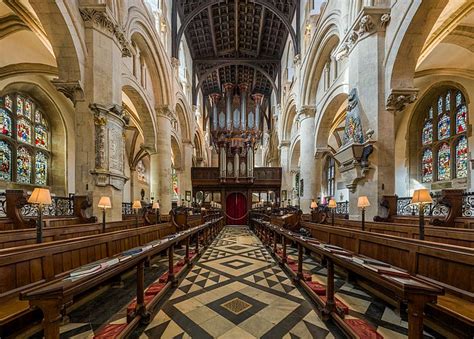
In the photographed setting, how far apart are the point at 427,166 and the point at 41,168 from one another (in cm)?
1970

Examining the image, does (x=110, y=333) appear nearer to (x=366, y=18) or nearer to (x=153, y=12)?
(x=366, y=18)

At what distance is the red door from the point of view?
666 inches

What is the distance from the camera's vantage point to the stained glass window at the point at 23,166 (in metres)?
9.98

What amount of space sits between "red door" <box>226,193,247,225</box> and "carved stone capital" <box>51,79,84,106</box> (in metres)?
12.3

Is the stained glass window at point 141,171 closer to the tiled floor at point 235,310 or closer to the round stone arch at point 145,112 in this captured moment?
the round stone arch at point 145,112

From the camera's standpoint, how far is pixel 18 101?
10.2m

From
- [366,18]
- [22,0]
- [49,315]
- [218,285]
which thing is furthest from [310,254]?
[22,0]

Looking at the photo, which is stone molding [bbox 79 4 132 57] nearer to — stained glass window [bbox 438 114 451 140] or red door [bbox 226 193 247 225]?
red door [bbox 226 193 247 225]

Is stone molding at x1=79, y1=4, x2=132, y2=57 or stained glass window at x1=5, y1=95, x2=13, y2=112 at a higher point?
stone molding at x1=79, y1=4, x2=132, y2=57

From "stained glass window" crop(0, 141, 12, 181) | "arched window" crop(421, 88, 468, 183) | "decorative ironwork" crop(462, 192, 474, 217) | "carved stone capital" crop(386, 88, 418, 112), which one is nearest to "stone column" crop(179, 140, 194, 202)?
"stained glass window" crop(0, 141, 12, 181)

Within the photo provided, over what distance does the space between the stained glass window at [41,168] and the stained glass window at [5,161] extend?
1.19m

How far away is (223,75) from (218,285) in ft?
73.6

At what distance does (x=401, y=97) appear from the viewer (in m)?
5.80

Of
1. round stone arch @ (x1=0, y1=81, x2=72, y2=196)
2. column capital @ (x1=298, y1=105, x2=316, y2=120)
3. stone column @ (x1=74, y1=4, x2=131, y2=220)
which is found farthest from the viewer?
column capital @ (x1=298, y1=105, x2=316, y2=120)
